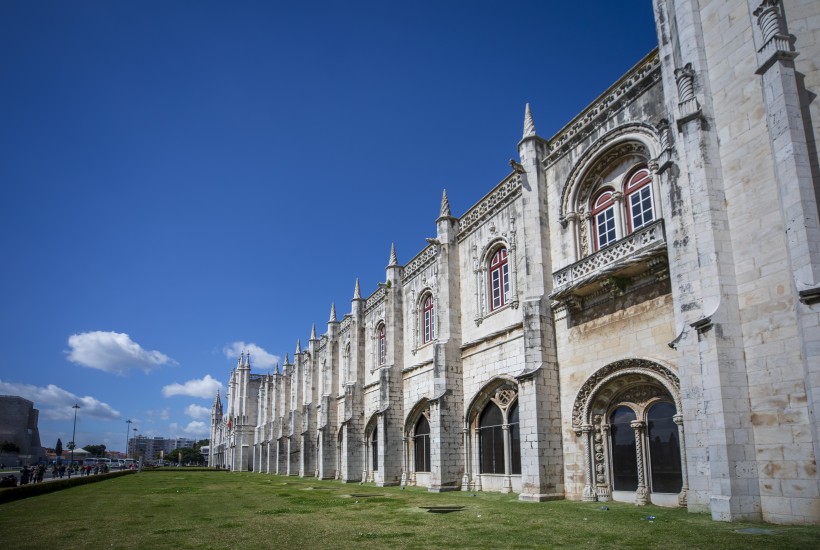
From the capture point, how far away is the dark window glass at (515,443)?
1975 cm

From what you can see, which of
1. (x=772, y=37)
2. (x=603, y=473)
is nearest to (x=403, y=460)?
(x=603, y=473)

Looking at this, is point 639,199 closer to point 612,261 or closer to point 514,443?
point 612,261

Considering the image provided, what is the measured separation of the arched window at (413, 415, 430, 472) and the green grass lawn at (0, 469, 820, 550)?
924 cm

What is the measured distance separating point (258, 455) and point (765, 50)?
62.5 m

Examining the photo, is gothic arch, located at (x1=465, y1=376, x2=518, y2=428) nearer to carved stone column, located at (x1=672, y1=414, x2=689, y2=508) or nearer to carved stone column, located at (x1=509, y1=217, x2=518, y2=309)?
carved stone column, located at (x1=509, y1=217, x2=518, y2=309)

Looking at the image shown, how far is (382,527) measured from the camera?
1137cm

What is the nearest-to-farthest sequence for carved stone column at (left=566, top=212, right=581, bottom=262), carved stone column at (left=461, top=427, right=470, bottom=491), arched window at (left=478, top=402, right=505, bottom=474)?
1. carved stone column at (left=566, top=212, right=581, bottom=262)
2. arched window at (left=478, top=402, right=505, bottom=474)
3. carved stone column at (left=461, top=427, right=470, bottom=491)

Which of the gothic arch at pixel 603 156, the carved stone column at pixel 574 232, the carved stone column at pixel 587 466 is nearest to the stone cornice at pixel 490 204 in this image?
the gothic arch at pixel 603 156

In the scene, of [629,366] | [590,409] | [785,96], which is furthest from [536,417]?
[785,96]

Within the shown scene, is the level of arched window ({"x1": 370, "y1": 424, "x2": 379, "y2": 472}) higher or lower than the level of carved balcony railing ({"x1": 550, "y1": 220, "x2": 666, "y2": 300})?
lower

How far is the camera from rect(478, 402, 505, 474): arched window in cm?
2073

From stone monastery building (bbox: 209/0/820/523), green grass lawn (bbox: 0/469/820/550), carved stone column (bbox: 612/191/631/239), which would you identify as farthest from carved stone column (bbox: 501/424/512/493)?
carved stone column (bbox: 612/191/631/239)

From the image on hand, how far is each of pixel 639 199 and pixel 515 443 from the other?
31.3ft

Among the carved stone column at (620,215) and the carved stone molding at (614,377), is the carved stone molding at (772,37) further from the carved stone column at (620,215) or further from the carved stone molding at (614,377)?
the carved stone molding at (614,377)
